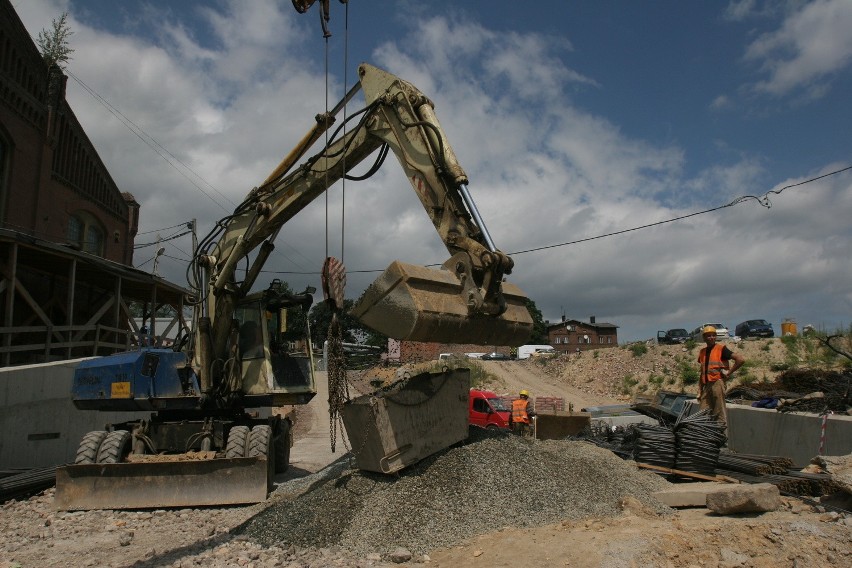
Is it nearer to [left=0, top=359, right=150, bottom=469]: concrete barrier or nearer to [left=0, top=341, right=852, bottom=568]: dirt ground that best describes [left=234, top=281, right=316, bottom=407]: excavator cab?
[left=0, top=341, right=852, bottom=568]: dirt ground

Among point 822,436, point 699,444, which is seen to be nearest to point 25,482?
point 699,444

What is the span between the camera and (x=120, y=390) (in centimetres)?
918

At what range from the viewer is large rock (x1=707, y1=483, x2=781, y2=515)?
17.2ft

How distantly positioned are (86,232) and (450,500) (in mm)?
21559

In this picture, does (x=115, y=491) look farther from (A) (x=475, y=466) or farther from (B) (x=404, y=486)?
(A) (x=475, y=466)

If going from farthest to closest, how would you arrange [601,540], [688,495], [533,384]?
[533,384], [688,495], [601,540]

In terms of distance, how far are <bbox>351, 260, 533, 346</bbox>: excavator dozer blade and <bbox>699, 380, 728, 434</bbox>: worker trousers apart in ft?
10.3

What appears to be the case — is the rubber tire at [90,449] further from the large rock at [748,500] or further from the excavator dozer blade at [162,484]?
the large rock at [748,500]

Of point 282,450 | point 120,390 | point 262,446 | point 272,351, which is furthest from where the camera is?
point 282,450

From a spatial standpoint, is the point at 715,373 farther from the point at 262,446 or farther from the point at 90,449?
the point at 90,449

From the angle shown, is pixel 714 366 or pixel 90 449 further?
pixel 90 449

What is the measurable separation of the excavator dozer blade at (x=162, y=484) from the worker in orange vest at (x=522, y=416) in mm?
6249

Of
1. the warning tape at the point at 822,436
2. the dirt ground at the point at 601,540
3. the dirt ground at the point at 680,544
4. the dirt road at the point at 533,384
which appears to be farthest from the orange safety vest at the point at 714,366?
the dirt road at the point at 533,384

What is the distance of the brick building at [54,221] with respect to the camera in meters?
16.4
